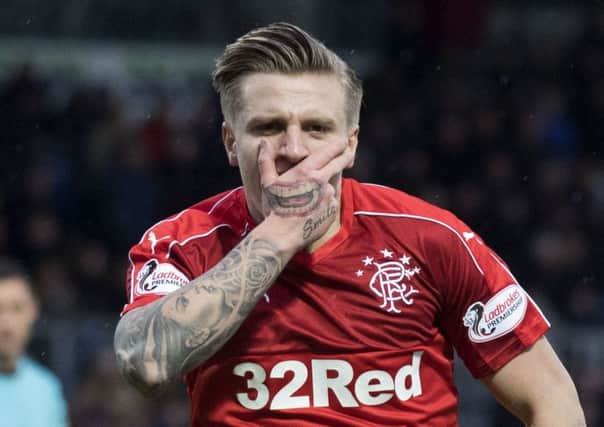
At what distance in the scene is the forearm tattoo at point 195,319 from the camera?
112 inches

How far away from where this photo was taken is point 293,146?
295 centimetres

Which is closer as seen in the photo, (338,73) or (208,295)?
(208,295)

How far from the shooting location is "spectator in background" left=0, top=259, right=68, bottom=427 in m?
5.18

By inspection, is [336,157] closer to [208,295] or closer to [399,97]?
[208,295]

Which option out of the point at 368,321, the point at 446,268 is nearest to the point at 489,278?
the point at 446,268

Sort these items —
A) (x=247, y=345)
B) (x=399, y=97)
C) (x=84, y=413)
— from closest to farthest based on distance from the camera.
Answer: (x=247, y=345)
(x=84, y=413)
(x=399, y=97)

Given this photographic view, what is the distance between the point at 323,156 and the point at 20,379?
2772mm

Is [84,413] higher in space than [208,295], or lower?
lower

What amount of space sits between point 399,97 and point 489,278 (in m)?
7.81

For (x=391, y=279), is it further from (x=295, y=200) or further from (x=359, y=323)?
(x=295, y=200)

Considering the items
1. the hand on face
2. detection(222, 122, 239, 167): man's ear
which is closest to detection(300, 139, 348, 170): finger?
the hand on face

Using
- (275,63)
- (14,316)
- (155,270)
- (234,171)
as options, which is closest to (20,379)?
(14,316)

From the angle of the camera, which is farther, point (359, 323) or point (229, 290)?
point (359, 323)

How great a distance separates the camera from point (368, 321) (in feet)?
10.2
